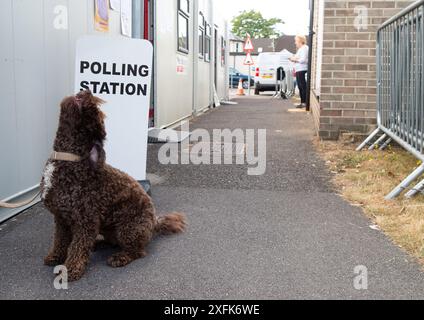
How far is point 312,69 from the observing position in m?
13.9

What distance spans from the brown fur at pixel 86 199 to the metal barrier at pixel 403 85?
2676 millimetres

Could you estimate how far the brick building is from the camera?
800 centimetres

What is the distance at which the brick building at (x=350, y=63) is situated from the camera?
26.2ft

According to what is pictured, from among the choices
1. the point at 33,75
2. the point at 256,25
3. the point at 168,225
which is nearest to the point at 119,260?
the point at 168,225

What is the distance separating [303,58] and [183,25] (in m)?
4.63

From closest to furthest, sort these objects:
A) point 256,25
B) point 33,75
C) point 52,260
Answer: point 52,260 → point 33,75 → point 256,25

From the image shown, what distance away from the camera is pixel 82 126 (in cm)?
301

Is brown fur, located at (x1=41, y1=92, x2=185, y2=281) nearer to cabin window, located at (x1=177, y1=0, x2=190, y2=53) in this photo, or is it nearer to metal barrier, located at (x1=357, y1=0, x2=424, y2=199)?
metal barrier, located at (x1=357, y1=0, x2=424, y2=199)

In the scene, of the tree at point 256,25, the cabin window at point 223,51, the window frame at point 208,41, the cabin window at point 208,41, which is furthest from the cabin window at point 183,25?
the tree at point 256,25

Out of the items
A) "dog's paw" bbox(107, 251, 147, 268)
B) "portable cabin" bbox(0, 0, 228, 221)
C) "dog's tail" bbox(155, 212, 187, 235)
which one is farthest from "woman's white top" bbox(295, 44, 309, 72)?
"dog's paw" bbox(107, 251, 147, 268)

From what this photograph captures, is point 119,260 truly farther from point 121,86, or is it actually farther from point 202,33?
point 202,33

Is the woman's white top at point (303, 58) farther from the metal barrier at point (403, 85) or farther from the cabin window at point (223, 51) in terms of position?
the metal barrier at point (403, 85)
